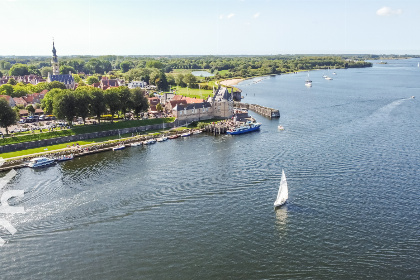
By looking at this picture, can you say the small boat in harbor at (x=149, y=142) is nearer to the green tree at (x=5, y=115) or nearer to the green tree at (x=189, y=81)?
the green tree at (x=5, y=115)

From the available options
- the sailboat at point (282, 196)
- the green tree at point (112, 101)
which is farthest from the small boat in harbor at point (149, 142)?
the sailboat at point (282, 196)

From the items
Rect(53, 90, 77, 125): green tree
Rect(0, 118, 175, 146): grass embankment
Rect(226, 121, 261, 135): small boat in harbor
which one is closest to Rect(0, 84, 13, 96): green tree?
Rect(53, 90, 77, 125): green tree

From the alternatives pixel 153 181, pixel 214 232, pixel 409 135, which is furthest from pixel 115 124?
pixel 409 135

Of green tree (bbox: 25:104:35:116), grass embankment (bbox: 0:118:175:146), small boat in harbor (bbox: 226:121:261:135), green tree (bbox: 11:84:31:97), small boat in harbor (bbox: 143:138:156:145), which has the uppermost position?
green tree (bbox: 11:84:31:97)

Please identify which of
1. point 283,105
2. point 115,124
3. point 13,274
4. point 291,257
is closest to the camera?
point 13,274

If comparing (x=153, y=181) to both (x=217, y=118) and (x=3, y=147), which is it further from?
(x=217, y=118)

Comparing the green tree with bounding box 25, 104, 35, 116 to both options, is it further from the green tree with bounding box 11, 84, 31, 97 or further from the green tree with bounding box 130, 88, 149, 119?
the green tree with bounding box 130, 88, 149, 119
